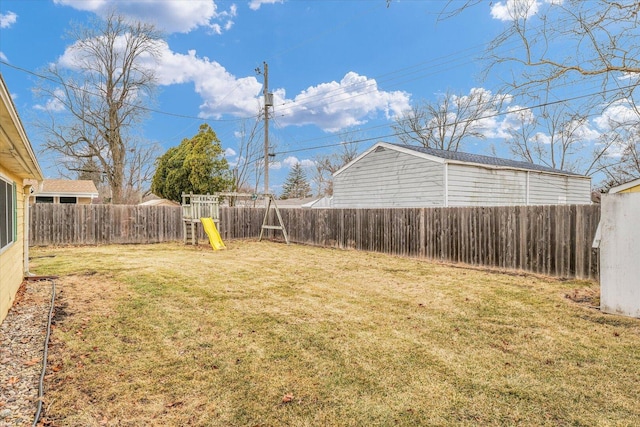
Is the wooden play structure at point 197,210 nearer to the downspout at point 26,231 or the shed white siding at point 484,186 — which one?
the downspout at point 26,231

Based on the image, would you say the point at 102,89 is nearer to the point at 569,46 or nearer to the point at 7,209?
the point at 7,209

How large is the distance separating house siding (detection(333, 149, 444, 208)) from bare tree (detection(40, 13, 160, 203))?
14435 millimetres

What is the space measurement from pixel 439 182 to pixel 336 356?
8.56 m

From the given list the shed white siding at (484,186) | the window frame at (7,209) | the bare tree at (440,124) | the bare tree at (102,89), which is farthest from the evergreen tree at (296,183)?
the window frame at (7,209)

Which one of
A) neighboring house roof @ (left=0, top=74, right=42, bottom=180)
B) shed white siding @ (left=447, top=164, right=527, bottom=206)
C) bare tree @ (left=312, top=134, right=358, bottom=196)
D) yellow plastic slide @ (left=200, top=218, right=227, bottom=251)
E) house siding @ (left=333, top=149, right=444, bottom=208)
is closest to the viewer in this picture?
neighboring house roof @ (left=0, top=74, right=42, bottom=180)

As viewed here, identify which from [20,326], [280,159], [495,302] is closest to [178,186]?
[280,159]

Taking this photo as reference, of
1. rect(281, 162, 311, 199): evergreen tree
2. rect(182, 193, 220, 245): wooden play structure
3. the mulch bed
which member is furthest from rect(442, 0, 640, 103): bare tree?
rect(281, 162, 311, 199): evergreen tree

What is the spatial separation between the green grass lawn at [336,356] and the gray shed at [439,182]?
5.21 metres

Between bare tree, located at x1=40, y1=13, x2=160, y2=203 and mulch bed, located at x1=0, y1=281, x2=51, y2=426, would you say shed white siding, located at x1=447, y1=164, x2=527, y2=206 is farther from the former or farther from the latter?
bare tree, located at x1=40, y1=13, x2=160, y2=203

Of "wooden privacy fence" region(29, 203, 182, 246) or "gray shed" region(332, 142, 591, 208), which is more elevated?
"gray shed" region(332, 142, 591, 208)

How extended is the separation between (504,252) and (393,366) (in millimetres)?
5662

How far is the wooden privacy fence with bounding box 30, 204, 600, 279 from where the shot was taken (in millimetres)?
6477

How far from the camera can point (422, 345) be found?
11.0 feet

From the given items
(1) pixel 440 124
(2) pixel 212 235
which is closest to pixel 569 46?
(2) pixel 212 235
